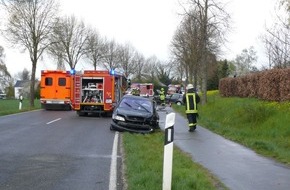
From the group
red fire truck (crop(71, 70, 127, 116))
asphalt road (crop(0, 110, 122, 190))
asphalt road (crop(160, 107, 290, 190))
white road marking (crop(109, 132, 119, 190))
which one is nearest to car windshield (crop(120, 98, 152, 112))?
asphalt road (crop(0, 110, 122, 190))

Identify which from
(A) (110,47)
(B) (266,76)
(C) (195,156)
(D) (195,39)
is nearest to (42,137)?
(C) (195,156)

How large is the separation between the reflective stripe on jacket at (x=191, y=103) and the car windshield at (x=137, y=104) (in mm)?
1584

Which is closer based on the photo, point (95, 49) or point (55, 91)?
point (55, 91)

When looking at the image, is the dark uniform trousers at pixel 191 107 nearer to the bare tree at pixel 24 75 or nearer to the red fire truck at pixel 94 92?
the red fire truck at pixel 94 92

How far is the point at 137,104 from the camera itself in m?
18.3

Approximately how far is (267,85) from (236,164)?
13364 mm

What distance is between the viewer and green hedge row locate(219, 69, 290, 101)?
1971 centimetres

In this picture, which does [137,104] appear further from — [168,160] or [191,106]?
[168,160]

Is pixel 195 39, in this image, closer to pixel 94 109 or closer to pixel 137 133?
pixel 94 109

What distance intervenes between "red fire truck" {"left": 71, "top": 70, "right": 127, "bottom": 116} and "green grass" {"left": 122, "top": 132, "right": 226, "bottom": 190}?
13.7m

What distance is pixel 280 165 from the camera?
9.93m

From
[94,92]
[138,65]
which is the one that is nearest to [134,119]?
[94,92]

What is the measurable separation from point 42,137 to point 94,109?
1095 cm

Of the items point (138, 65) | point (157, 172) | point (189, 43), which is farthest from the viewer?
point (138, 65)
